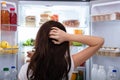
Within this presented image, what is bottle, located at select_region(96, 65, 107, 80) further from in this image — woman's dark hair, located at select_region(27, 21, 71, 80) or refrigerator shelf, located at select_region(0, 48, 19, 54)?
woman's dark hair, located at select_region(27, 21, 71, 80)

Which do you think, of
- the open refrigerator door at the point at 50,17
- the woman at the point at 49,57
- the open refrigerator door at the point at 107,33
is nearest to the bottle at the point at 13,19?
the open refrigerator door at the point at 50,17

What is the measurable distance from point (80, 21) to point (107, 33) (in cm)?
41

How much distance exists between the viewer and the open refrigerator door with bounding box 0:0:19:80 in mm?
2242

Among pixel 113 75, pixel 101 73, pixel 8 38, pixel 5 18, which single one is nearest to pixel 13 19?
pixel 5 18

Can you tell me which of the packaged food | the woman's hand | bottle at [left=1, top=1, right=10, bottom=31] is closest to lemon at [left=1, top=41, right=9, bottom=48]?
bottle at [left=1, top=1, right=10, bottom=31]

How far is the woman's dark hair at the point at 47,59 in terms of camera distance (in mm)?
1136

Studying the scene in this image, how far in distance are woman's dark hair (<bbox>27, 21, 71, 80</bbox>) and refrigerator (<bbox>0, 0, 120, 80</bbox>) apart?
44.3 inches

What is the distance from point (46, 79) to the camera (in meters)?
1.17

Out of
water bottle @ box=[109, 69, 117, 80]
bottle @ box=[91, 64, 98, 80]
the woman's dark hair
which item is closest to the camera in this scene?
the woman's dark hair

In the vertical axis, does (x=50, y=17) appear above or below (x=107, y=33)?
above

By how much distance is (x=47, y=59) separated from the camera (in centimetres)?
114

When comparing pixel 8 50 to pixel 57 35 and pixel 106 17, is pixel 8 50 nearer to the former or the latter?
pixel 106 17

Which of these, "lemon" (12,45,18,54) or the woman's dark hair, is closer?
the woman's dark hair

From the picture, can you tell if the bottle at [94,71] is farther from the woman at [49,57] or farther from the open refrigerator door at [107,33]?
the woman at [49,57]
